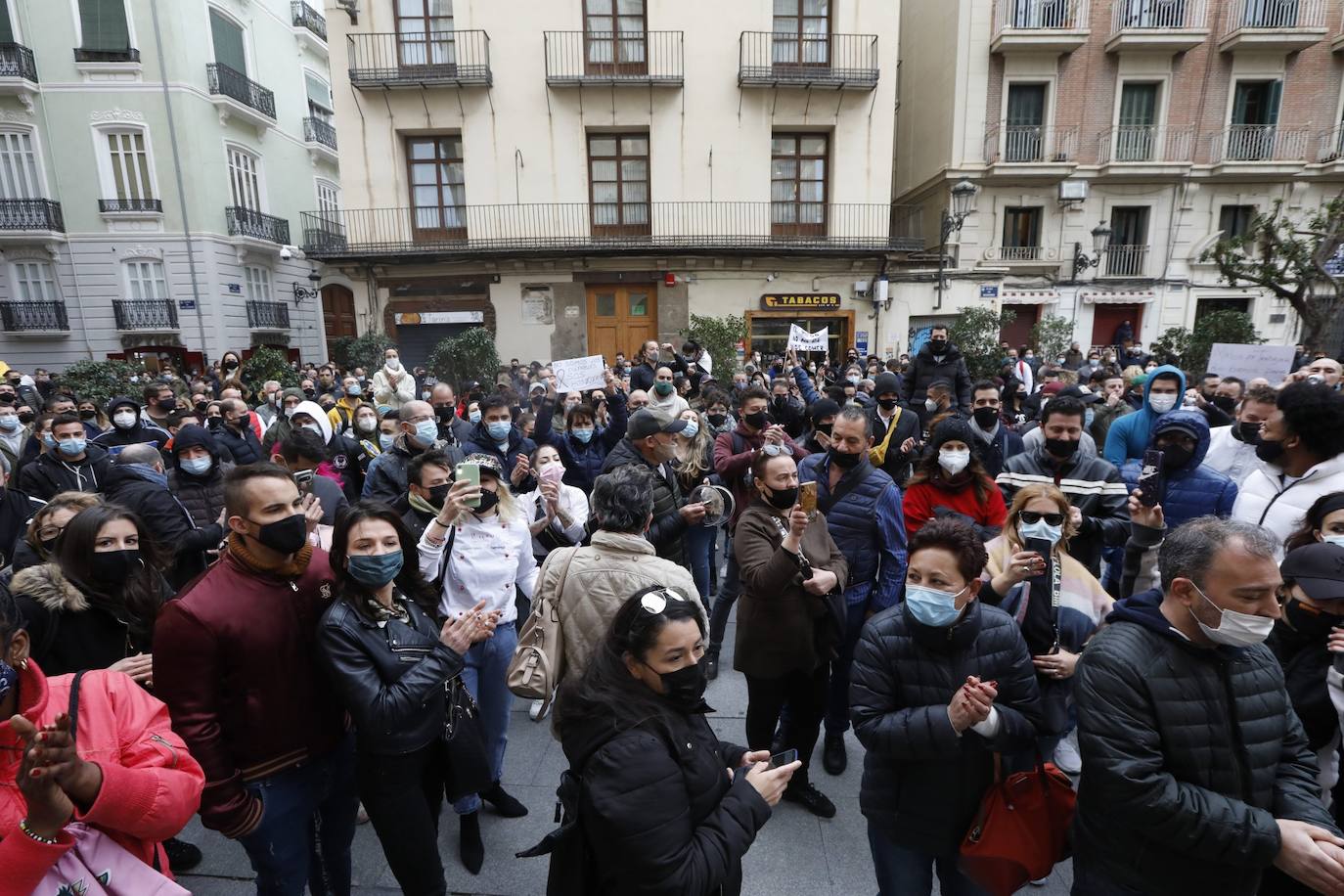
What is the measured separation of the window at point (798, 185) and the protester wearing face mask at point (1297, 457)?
14882 millimetres

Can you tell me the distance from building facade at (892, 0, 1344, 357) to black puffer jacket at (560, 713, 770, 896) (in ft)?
62.4

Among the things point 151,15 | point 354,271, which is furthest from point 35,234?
point 354,271

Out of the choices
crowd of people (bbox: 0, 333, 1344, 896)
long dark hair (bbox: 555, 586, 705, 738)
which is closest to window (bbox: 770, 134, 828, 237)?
crowd of people (bbox: 0, 333, 1344, 896)

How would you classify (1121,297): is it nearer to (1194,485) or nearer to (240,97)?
(1194,485)

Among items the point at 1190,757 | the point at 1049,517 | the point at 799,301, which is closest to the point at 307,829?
the point at 1190,757

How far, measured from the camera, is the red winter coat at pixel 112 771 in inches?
54.9

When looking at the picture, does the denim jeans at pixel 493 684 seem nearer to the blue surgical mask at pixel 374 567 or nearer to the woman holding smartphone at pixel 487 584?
the woman holding smartphone at pixel 487 584

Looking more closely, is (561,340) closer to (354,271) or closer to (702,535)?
(354,271)

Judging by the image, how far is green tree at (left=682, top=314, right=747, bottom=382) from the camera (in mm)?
15031

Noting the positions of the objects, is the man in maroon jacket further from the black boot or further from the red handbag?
the red handbag

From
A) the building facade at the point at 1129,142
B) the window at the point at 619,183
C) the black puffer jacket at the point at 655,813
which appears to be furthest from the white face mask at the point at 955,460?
the building facade at the point at 1129,142

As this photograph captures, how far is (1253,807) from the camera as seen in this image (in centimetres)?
175

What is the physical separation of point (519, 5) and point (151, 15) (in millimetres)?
10782

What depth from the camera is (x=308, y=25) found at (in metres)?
23.6
